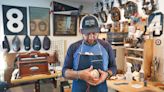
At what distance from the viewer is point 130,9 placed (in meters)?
2.87

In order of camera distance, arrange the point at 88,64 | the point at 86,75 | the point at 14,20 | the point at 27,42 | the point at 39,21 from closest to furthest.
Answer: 1. the point at 86,75
2. the point at 88,64
3. the point at 14,20
4. the point at 27,42
5. the point at 39,21

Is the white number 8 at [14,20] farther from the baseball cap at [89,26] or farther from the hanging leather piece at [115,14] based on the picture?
the baseball cap at [89,26]

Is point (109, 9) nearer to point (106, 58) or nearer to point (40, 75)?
point (40, 75)

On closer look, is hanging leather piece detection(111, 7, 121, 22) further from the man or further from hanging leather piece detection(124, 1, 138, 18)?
the man

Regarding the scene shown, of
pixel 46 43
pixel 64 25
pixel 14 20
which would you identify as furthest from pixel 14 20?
pixel 64 25

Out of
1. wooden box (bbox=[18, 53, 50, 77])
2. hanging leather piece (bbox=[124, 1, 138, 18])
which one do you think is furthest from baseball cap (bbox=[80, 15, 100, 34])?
hanging leather piece (bbox=[124, 1, 138, 18])

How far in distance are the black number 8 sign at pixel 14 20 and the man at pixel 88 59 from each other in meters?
2.51

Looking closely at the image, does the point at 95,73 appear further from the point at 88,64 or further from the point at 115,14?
the point at 115,14

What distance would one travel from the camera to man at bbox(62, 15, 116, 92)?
123cm

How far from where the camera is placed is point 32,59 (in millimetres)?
2588

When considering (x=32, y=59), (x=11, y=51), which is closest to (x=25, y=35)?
(x=11, y=51)

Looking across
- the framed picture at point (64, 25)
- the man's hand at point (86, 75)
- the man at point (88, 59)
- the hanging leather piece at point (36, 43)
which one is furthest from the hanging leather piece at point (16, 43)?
the man's hand at point (86, 75)

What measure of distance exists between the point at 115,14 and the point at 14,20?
81.3 inches

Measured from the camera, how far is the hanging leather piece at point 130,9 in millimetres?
2766
